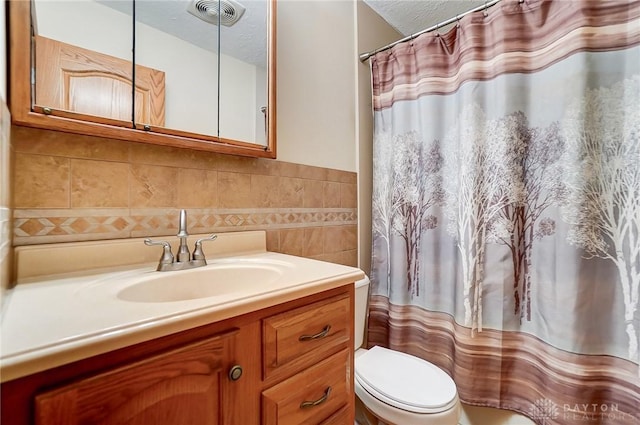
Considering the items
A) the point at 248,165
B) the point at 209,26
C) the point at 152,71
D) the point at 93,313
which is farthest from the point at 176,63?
the point at 93,313

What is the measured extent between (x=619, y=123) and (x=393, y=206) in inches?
35.7

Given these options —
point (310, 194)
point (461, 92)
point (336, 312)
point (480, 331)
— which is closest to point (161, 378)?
point (336, 312)

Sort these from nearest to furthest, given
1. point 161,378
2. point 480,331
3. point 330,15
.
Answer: point 161,378 → point 480,331 → point 330,15

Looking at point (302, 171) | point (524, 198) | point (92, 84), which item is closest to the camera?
point (92, 84)

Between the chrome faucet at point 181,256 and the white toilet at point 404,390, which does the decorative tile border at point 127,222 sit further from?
the white toilet at point 404,390

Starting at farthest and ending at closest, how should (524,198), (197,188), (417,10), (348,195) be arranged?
(417,10) < (348,195) < (524,198) < (197,188)

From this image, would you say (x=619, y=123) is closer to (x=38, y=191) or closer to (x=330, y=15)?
(x=330, y=15)

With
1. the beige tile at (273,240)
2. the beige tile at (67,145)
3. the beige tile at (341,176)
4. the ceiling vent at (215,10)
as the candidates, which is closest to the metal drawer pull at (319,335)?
the beige tile at (273,240)

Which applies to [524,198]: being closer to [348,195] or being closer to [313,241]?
[348,195]

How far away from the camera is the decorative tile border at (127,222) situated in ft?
2.52

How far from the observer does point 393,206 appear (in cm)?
156

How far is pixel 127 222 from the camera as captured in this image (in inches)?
35.8

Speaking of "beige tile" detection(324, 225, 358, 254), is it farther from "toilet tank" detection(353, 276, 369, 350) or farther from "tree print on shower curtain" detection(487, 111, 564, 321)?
"tree print on shower curtain" detection(487, 111, 564, 321)

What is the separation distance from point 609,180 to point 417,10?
1.41 metres
